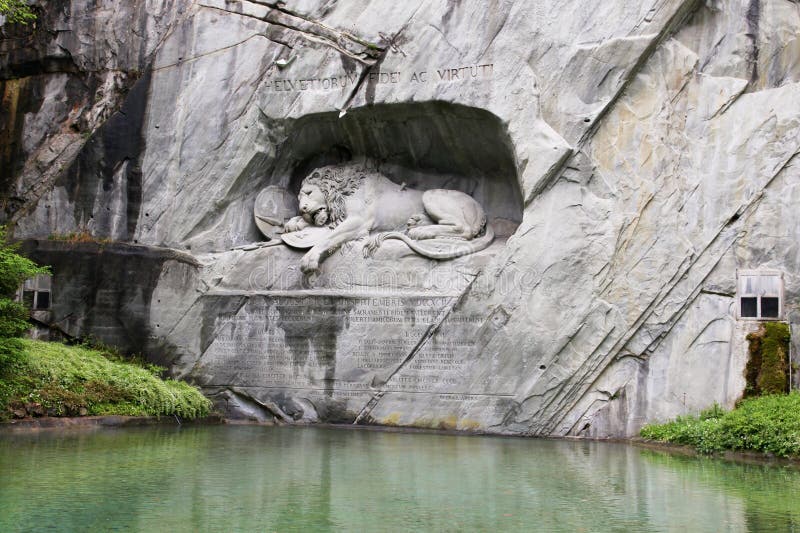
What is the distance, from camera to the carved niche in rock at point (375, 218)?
13.5 m

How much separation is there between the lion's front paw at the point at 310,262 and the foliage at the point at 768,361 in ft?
19.4

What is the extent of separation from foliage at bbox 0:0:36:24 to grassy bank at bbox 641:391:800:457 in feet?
36.9

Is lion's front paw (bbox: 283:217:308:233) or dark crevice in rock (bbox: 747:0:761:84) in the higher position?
dark crevice in rock (bbox: 747:0:761:84)

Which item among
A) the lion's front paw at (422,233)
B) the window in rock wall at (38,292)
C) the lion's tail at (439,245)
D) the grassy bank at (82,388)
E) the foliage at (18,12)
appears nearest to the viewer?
the grassy bank at (82,388)

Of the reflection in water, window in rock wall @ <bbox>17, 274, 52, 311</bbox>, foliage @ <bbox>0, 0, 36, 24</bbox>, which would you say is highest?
foliage @ <bbox>0, 0, 36, 24</bbox>

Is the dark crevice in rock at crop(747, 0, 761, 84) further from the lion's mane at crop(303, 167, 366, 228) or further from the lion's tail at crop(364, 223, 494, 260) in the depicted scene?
the lion's mane at crop(303, 167, 366, 228)

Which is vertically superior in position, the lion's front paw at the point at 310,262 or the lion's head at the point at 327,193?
the lion's head at the point at 327,193

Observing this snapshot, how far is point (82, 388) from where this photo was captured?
11867mm

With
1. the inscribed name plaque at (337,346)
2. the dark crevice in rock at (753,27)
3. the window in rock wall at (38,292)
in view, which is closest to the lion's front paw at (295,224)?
the inscribed name plaque at (337,346)

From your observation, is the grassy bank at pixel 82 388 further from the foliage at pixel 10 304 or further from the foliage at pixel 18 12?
the foliage at pixel 18 12

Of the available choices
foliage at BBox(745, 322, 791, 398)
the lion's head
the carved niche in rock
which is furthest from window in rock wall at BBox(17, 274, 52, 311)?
foliage at BBox(745, 322, 791, 398)

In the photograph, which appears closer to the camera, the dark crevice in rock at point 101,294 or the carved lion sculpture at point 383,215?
the carved lion sculpture at point 383,215

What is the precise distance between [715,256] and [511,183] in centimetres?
322

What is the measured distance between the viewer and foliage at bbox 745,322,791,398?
11680 mm
